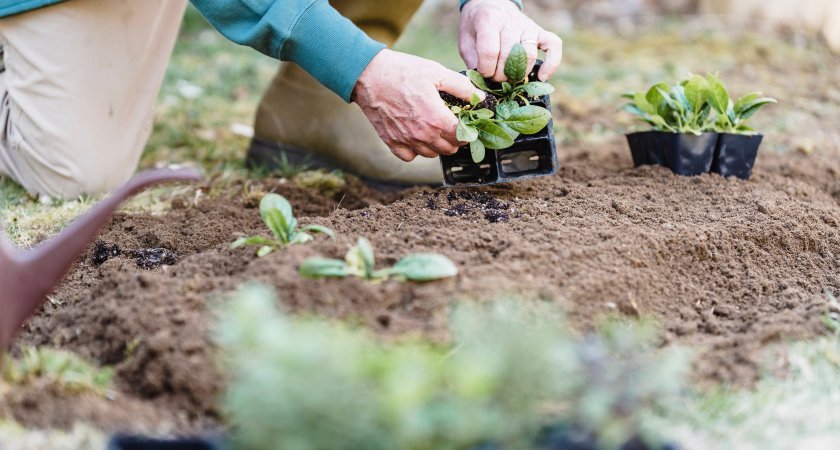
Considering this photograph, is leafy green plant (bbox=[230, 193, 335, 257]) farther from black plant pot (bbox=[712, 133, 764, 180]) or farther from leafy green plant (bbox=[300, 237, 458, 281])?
black plant pot (bbox=[712, 133, 764, 180])

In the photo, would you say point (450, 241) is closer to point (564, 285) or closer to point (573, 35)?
point (564, 285)

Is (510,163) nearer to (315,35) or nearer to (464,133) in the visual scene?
(464,133)

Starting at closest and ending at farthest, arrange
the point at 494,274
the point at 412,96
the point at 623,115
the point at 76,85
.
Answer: the point at 494,274 → the point at 412,96 → the point at 76,85 → the point at 623,115

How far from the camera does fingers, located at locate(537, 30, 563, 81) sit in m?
2.18

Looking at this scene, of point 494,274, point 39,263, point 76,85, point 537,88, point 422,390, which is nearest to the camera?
point 422,390

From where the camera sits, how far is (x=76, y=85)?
2.64 m

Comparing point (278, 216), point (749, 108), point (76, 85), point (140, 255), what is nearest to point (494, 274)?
point (278, 216)

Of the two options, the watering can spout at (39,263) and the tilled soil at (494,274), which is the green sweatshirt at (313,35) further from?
the watering can spout at (39,263)

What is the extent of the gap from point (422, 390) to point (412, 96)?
1.13 m

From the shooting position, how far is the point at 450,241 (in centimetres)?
177

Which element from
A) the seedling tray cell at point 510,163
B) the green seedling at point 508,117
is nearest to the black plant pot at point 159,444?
the green seedling at point 508,117

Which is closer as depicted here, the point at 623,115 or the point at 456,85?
the point at 456,85

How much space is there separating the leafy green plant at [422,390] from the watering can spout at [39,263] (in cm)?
48

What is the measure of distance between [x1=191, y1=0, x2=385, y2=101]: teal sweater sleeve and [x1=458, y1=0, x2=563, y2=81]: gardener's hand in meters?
0.30
